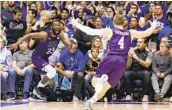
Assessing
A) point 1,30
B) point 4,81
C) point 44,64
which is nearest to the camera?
point 44,64

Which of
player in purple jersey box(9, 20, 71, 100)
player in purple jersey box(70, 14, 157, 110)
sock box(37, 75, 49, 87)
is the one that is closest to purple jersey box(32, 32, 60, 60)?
player in purple jersey box(9, 20, 71, 100)

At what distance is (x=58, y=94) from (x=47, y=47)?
121 cm

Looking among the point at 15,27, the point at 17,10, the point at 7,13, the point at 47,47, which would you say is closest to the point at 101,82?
the point at 47,47

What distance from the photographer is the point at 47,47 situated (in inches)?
399

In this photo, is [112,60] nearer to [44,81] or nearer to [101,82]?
[101,82]

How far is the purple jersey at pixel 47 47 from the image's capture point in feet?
31.7

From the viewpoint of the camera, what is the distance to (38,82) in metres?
10.6

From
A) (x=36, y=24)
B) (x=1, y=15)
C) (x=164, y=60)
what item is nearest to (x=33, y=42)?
(x=36, y=24)

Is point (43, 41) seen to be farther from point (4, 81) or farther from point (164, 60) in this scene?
point (164, 60)

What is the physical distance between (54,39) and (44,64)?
0.87 meters

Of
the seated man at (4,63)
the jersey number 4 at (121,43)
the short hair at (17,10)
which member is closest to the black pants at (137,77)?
the jersey number 4 at (121,43)

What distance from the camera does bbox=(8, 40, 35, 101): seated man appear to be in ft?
34.1

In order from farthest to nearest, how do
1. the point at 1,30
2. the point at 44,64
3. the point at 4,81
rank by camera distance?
1. the point at 1,30
2. the point at 4,81
3. the point at 44,64

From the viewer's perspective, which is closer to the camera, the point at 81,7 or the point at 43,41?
the point at 43,41
